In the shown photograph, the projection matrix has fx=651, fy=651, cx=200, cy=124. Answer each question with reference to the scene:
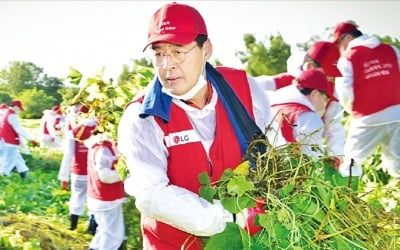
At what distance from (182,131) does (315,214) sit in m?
0.57

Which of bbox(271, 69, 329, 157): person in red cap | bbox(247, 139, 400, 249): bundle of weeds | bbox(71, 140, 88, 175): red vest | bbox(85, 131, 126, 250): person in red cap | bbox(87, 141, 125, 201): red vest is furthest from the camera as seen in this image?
bbox(71, 140, 88, 175): red vest

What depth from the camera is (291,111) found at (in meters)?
4.41

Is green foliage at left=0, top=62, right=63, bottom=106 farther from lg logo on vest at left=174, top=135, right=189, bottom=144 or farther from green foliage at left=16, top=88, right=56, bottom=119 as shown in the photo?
lg logo on vest at left=174, top=135, right=189, bottom=144

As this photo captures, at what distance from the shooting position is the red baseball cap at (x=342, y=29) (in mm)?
5633

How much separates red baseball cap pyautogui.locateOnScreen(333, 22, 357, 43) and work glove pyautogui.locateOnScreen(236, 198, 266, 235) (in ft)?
12.6

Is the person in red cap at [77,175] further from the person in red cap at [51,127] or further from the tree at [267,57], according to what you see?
the tree at [267,57]

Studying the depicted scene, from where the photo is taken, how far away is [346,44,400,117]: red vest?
217 inches

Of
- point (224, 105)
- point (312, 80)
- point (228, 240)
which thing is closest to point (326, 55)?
point (312, 80)

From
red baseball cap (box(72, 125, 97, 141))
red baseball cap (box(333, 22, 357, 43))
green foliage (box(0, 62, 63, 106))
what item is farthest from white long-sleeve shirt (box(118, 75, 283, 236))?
green foliage (box(0, 62, 63, 106))

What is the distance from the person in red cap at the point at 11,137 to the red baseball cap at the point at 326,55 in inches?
274

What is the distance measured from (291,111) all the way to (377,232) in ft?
7.86

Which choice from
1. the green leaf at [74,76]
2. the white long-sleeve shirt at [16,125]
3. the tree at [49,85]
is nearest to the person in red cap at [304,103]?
the green leaf at [74,76]

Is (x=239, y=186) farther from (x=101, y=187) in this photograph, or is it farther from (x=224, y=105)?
(x=101, y=187)

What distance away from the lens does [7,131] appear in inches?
452
